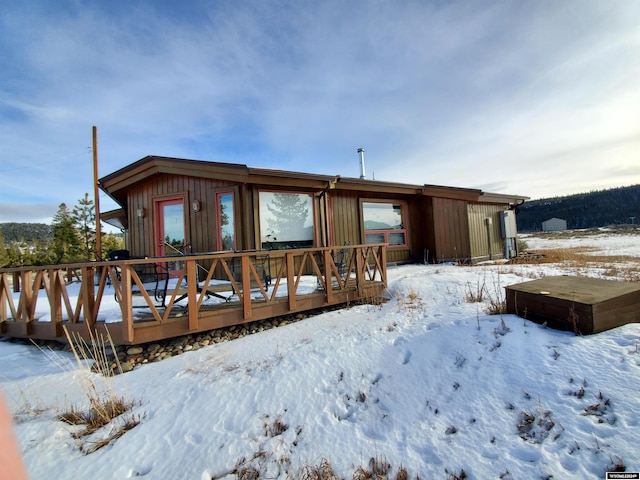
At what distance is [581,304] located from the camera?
272cm

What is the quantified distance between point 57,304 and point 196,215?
350 cm

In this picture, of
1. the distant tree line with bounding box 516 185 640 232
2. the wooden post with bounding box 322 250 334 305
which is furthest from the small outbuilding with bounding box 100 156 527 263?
the distant tree line with bounding box 516 185 640 232

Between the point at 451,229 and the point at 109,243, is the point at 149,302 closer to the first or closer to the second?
the point at 451,229

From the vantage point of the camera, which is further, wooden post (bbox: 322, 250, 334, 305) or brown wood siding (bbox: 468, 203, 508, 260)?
brown wood siding (bbox: 468, 203, 508, 260)

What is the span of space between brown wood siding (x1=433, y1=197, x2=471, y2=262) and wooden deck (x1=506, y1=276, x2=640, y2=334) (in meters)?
6.58

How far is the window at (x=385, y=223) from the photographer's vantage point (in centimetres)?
949

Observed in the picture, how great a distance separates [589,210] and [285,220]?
59786 millimetres

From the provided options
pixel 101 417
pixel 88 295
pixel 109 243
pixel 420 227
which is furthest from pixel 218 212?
pixel 109 243

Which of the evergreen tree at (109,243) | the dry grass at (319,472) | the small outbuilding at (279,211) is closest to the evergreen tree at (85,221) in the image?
the evergreen tree at (109,243)

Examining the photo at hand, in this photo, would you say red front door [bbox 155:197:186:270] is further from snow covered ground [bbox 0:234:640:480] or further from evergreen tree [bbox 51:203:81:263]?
evergreen tree [bbox 51:203:81:263]

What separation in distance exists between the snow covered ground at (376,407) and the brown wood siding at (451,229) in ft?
21.4

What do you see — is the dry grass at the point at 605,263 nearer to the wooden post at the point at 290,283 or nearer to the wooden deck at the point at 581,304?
the wooden deck at the point at 581,304

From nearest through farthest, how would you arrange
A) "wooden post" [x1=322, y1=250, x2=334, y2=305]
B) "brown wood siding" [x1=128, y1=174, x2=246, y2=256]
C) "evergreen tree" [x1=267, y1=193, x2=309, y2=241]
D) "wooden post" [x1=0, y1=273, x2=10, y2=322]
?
1. "wooden post" [x1=0, y1=273, x2=10, y2=322]
2. "wooden post" [x1=322, y1=250, x2=334, y2=305]
3. "brown wood siding" [x1=128, y1=174, x2=246, y2=256]
4. "evergreen tree" [x1=267, y1=193, x2=309, y2=241]

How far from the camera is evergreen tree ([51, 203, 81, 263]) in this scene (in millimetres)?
18234
